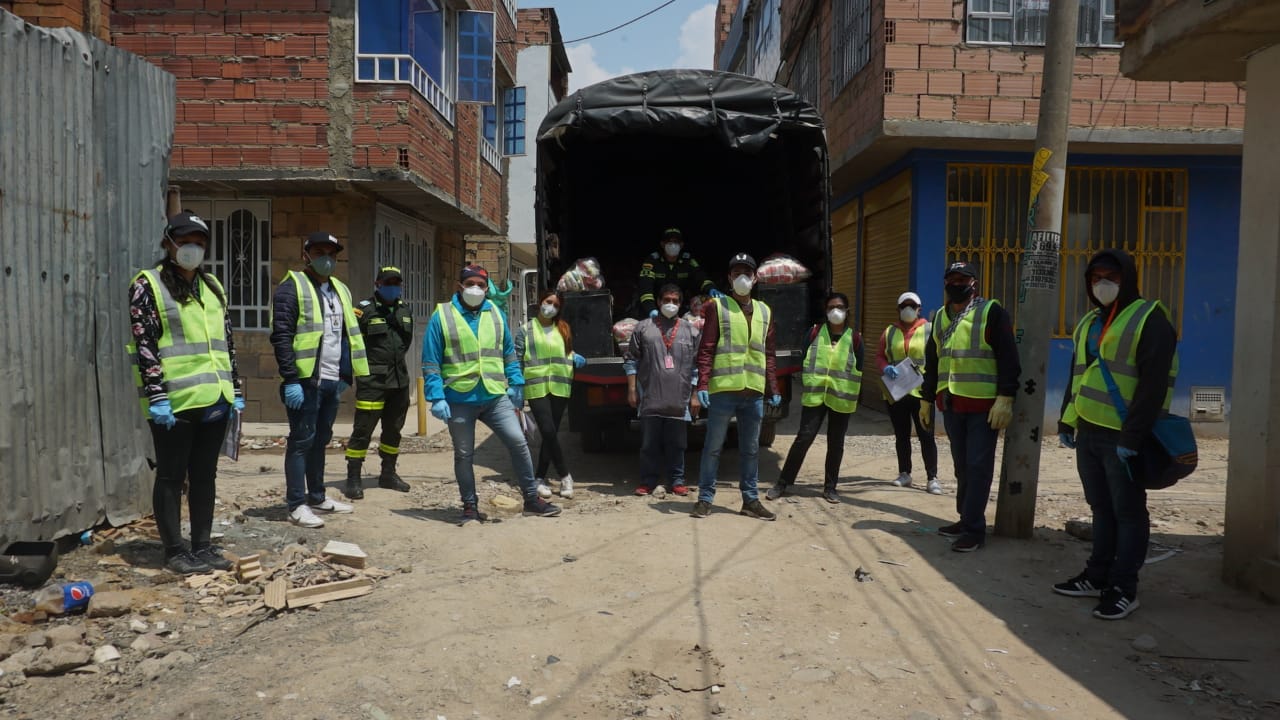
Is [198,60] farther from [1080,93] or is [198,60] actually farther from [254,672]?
[1080,93]

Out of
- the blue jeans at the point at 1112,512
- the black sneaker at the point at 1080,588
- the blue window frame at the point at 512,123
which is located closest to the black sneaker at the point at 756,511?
the black sneaker at the point at 1080,588

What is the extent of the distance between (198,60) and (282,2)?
1.19m

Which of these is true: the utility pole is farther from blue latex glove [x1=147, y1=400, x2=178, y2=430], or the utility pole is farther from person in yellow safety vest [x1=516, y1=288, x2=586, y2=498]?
blue latex glove [x1=147, y1=400, x2=178, y2=430]

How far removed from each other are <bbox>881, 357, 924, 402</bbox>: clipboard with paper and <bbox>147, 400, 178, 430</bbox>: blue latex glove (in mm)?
5267

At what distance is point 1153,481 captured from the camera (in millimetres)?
4293

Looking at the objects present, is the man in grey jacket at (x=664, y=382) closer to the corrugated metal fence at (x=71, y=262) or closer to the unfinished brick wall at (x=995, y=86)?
the corrugated metal fence at (x=71, y=262)

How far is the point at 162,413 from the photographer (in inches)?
178

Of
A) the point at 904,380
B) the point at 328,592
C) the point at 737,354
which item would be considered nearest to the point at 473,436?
the point at 328,592

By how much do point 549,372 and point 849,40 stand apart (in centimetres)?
768

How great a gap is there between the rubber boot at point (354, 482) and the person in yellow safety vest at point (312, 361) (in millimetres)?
517

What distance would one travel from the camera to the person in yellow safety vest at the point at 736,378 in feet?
20.5

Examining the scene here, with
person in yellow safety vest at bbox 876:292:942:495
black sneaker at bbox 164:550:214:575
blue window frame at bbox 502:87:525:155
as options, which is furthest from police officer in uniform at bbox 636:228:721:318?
blue window frame at bbox 502:87:525:155

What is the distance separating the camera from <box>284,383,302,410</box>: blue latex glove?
18.5 ft

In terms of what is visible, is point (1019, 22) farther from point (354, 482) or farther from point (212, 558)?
point (212, 558)
